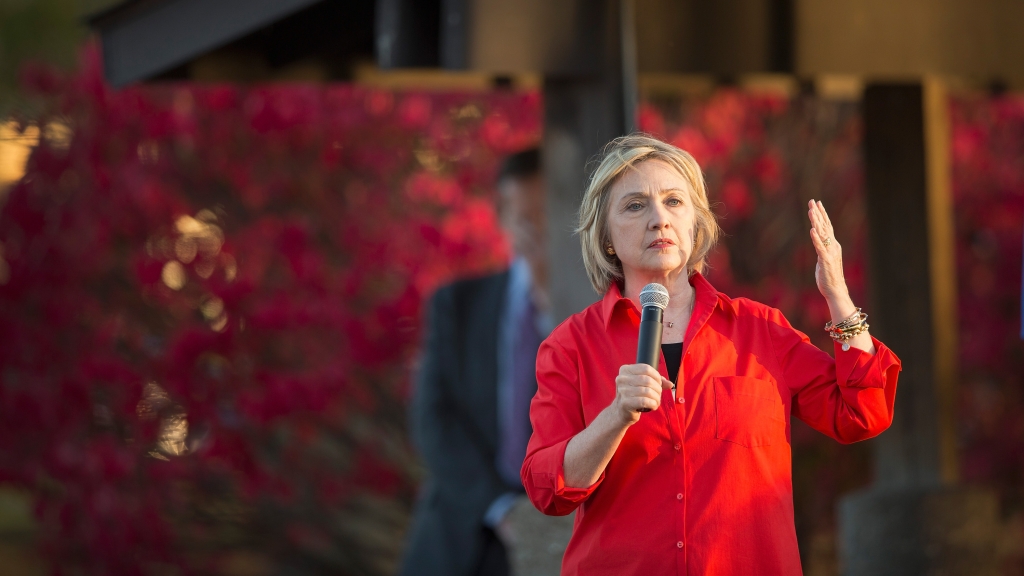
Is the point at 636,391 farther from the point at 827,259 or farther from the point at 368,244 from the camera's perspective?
the point at 368,244

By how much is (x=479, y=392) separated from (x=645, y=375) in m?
2.53

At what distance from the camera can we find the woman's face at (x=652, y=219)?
6.22 ft

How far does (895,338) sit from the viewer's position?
4.98 m

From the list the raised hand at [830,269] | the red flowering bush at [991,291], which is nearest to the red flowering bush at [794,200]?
the red flowering bush at [991,291]

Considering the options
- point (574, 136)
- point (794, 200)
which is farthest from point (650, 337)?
point (794, 200)

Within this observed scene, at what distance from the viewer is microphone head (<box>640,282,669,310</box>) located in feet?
5.90

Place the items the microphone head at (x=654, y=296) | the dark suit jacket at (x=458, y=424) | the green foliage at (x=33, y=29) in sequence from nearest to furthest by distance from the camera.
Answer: the microphone head at (x=654, y=296) → the dark suit jacket at (x=458, y=424) → the green foliage at (x=33, y=29)

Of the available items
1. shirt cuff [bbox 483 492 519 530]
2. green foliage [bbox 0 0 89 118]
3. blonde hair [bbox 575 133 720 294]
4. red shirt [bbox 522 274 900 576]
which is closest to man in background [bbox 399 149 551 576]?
shirt cuff [bbox 483 492 519 530]

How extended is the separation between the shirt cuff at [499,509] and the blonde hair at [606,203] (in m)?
2.17

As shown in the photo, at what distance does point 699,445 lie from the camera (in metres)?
1.86

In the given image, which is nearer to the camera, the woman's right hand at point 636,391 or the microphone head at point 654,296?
the woman's right hand at point 636,391

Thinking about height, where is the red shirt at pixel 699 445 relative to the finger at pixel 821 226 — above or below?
below

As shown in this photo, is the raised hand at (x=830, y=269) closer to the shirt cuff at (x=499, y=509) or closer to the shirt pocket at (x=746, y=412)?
the shirt pocket at (x=746, y=412)

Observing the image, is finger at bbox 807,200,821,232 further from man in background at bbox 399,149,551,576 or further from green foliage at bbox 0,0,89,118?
green foliage at bbox 0,0,89,118
